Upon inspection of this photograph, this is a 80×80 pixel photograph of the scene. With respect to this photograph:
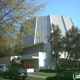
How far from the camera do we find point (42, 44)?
177 ft

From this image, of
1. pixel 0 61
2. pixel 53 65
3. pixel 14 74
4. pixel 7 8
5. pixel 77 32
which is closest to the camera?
pixel 7 8

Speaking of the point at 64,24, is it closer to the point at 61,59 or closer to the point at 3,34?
the point at 61,59

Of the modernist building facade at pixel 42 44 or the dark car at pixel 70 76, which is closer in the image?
the dark car at pixel 70 76

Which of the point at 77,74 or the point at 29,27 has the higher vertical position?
the point at 29,27

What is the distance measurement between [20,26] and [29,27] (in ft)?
2.65

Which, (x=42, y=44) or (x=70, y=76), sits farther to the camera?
(x=42, y=44)

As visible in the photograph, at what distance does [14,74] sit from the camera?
25.1 meters

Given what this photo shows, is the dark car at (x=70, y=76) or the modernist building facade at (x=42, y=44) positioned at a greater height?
the modernist building facade at (x=42, y=44)

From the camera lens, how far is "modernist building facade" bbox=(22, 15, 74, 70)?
47.1 metres

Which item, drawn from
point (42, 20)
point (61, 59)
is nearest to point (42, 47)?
point (61, 59)

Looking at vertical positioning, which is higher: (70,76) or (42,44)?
(42,44)

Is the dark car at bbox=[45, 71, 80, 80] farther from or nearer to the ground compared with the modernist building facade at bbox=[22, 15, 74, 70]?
nearer to the ground

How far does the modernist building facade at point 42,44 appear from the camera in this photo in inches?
1855

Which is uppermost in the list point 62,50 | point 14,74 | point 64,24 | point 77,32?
point 64,24
